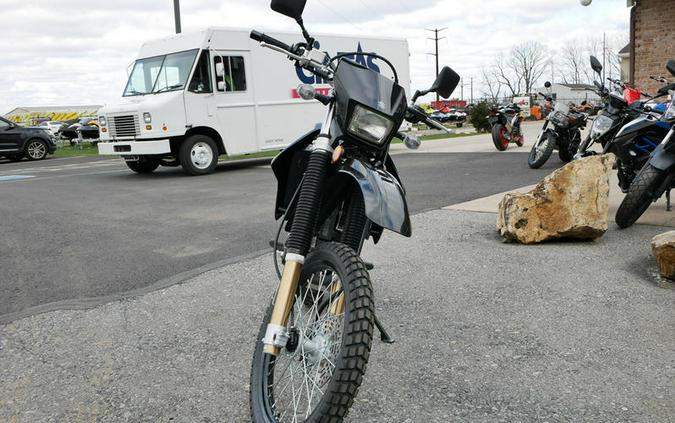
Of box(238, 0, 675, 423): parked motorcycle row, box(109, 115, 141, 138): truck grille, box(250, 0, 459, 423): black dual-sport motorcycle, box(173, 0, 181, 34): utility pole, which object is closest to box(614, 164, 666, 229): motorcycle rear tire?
box(238, 0, 675, 423): parked motorcycle row

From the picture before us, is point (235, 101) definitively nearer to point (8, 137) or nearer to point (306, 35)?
Result: point (8, 137)

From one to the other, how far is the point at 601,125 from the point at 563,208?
9.36 feet

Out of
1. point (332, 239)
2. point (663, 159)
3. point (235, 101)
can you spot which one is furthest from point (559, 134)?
point (332, 239)

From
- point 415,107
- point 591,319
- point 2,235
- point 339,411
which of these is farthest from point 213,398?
point 2,235

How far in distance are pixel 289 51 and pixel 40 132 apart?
69.2ft

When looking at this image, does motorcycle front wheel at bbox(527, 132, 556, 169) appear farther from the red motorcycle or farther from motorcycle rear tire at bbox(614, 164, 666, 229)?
motorcycle rear tire at bbox(614, 164, 666, 229)

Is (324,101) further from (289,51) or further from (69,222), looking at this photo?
(69,222)

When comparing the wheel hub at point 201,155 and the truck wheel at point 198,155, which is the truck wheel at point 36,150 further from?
the wheel hub at point 201,155

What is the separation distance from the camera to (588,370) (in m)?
3.00

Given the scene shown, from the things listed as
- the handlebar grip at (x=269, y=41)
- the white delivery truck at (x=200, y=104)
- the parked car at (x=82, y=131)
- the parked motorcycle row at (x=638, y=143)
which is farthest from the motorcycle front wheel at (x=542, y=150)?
the parked car at (x=82, y=131)

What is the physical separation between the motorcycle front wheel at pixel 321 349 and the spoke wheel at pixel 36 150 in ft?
69.7

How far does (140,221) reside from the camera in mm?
7582

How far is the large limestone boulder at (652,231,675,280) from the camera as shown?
4223mm

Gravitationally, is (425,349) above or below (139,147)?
below
